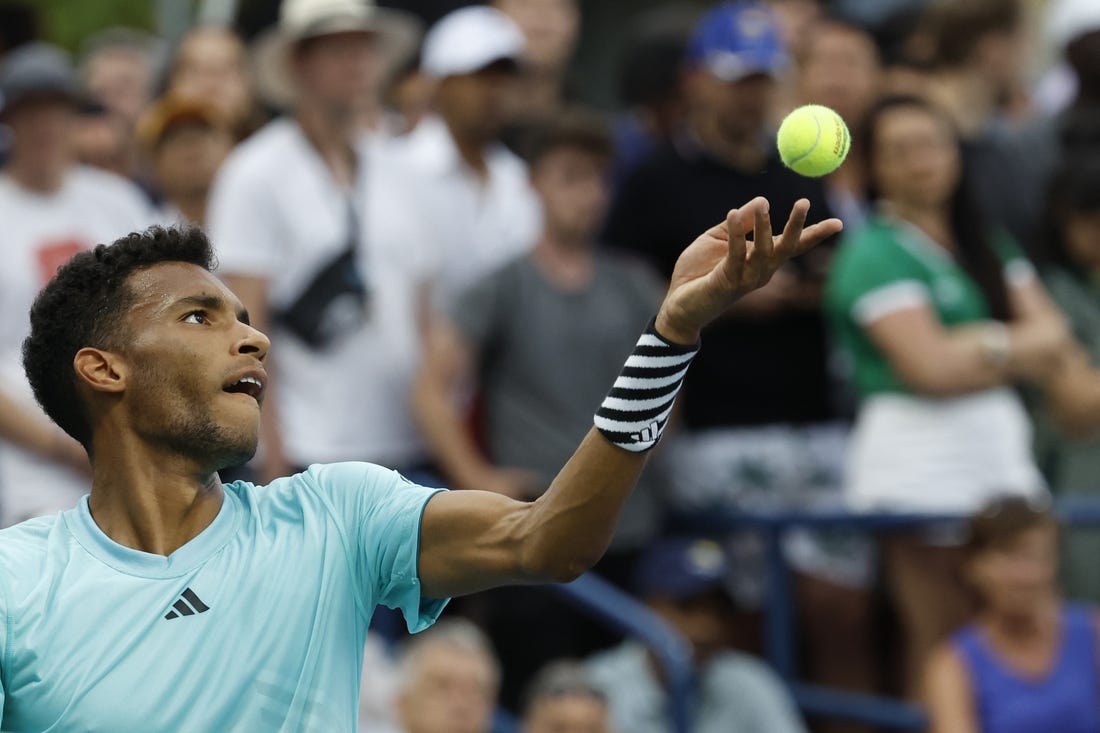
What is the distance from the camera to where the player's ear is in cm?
351

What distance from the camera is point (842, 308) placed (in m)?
7.13

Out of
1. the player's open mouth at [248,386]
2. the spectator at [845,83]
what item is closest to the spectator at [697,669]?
the spectator at [845,83]

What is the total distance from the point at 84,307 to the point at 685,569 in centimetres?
410

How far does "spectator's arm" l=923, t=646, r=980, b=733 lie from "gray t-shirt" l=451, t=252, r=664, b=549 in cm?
132

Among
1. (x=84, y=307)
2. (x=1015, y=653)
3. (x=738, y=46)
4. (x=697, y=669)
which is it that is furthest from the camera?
(x=738, y=46)

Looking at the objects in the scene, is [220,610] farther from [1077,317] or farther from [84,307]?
[1077,317]

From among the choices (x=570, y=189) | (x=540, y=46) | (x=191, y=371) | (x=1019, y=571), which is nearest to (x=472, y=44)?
(x=570, y=189)

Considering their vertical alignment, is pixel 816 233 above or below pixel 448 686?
above

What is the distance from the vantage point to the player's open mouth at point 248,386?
137 inches

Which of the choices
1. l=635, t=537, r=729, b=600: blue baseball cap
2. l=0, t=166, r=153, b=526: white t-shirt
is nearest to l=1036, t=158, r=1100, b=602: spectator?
l=635, t=537, r=729, b=600: blue baseball cap

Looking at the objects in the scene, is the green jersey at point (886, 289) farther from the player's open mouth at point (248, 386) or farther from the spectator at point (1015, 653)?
the player's open mouth at point (248, 386)

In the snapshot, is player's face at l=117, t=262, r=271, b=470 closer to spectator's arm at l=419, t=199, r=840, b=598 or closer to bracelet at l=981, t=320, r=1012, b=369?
spectator's arm at l=419, t=199, r=840, b=598

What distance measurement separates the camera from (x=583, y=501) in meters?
3.31

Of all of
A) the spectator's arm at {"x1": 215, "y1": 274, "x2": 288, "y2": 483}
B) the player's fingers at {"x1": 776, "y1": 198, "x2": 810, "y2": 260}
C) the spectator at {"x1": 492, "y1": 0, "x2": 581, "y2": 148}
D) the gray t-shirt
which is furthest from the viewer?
the spectator at {"x1": 492, "y1": 0, "x2": 581, "y2": 148}
